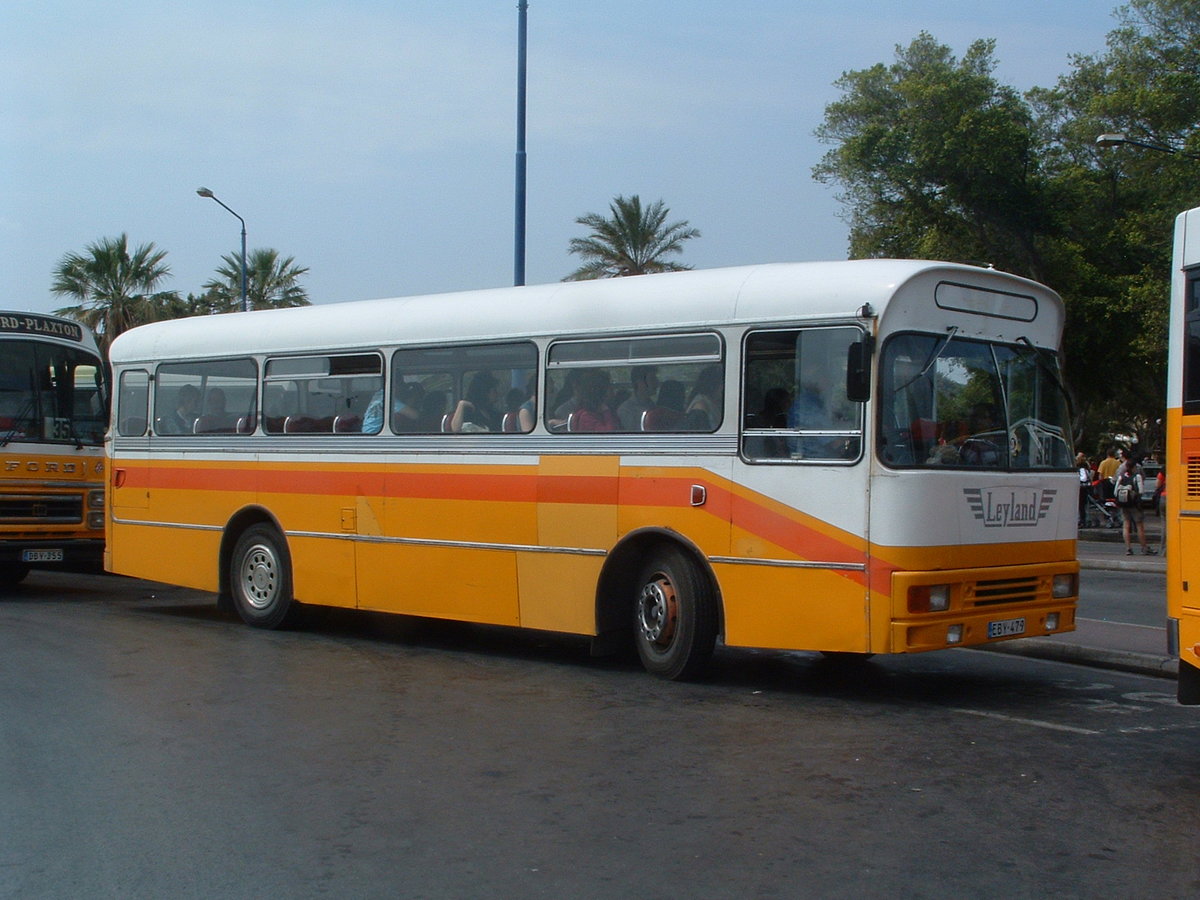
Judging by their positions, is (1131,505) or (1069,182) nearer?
(1131,505)

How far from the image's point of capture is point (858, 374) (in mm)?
8539

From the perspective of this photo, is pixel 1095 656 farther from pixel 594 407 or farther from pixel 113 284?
pixel 113 284

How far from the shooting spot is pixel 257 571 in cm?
1282

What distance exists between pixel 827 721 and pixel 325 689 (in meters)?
3.46

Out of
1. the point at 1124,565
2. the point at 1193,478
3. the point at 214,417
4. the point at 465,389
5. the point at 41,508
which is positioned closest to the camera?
the point at 1193,478

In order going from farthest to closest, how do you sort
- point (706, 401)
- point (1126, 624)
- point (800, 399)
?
point (1126, 624), point (706, 401), point (800, 399)

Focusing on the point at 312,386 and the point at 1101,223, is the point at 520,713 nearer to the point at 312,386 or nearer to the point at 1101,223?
the point at 312,386

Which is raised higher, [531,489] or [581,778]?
[531,489]

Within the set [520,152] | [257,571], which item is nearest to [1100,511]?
[520,152]

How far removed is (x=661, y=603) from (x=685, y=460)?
1.04m

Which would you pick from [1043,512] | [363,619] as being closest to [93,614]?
[363,619]

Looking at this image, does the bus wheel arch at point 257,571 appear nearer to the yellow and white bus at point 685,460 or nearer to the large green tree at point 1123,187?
the yellow and white bus at point 685,460

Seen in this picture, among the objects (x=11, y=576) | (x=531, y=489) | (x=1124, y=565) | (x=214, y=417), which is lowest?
(x=11, y=576)

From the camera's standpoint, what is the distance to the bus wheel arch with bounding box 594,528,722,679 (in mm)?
9438
